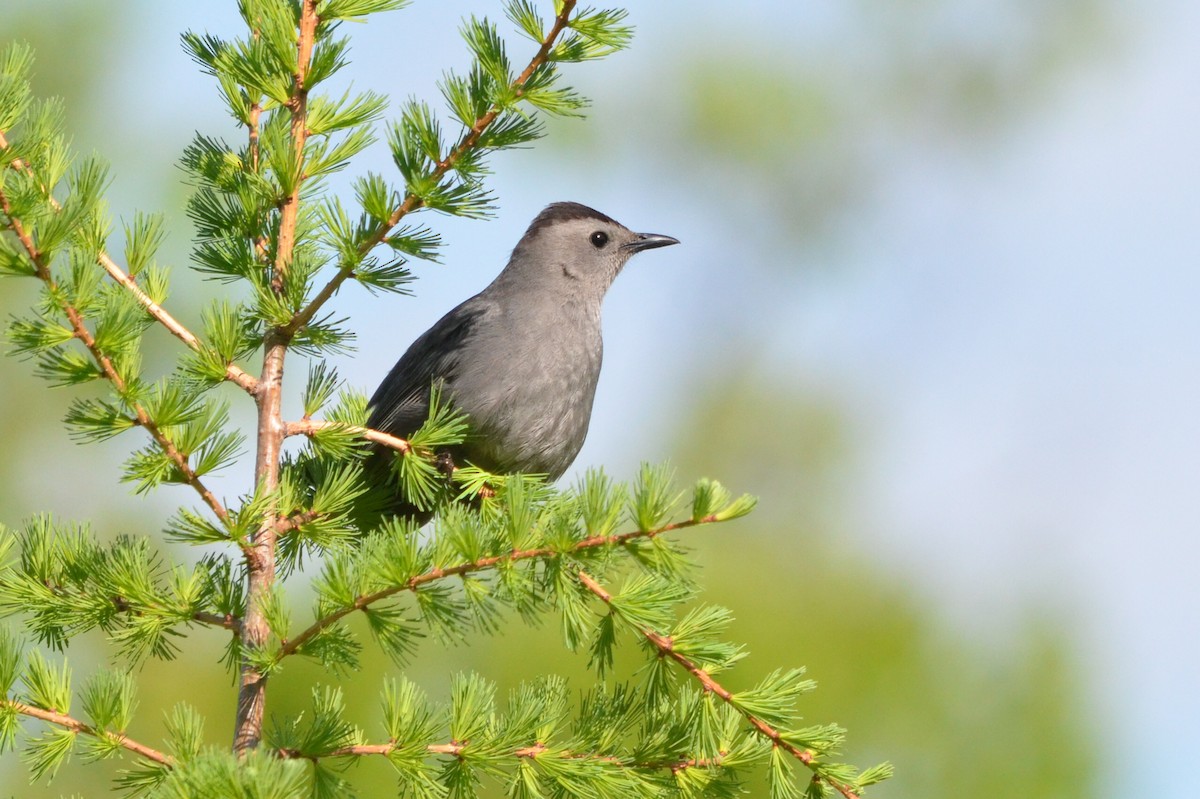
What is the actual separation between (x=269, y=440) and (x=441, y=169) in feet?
2.21

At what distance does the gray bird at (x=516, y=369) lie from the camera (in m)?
3.97

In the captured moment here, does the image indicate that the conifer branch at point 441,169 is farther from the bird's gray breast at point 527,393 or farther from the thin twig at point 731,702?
the bird's gray breast at point 527,393

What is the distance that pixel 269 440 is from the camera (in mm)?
2580

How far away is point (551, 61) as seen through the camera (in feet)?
8.47

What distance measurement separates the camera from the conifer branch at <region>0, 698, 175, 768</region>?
2264 mm

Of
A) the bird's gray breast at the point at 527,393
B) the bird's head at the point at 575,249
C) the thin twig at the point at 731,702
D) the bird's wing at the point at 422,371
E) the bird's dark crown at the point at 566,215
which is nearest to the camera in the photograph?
the thin twig at the point at 731,702

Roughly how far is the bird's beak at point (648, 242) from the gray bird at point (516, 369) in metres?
0.32

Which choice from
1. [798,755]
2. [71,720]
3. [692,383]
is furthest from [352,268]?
[692,383]

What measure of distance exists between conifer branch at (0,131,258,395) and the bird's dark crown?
8.32 feet

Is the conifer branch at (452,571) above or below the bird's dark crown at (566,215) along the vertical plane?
below

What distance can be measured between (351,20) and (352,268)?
0.55m

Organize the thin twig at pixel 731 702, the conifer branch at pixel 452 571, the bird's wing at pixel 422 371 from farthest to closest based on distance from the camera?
the bird's wing at pixel 422 371 → the thin twig at pixel 731 702 → the conifer branch at pixel 452 571

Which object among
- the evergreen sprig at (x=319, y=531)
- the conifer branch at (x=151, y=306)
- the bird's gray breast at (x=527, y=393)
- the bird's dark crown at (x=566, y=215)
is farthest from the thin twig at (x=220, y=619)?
the bird's dark crown at (x=566, y=215)

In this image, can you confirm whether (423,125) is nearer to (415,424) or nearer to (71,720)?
(71,720)
